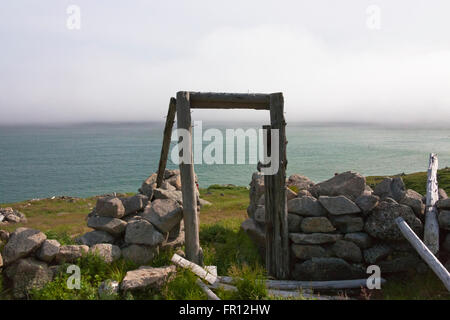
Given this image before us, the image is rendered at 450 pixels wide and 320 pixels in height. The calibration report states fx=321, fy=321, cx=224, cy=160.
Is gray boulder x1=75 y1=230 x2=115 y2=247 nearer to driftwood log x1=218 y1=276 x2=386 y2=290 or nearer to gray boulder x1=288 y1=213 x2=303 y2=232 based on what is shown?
driftwood log x1=218 y1=276 x2=386 y2=290

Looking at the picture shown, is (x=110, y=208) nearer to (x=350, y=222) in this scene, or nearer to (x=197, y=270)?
(x=197, y=270)

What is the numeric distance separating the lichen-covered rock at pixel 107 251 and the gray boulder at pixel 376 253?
6.12 m

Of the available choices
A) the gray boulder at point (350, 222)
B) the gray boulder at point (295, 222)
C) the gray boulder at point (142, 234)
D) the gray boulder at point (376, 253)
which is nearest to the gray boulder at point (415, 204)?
the gray boulder at point (376, 253)

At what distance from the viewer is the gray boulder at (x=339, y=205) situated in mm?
8312

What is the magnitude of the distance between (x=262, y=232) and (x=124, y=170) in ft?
278

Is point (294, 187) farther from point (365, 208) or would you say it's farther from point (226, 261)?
point (226, 261)

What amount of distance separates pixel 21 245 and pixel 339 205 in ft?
24.2

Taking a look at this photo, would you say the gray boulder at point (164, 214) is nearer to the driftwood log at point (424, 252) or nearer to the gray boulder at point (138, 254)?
the gray boulder at point (138, 254)

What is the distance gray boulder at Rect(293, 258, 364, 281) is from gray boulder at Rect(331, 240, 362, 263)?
0.48 feet

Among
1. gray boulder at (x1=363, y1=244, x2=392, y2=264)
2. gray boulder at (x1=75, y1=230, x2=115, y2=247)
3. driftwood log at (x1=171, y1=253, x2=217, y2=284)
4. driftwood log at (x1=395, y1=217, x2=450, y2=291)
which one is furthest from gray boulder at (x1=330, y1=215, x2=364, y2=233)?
gray boulder at (x1=75, y1=230, x2=115, y2=247)

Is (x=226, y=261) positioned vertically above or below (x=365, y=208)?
below

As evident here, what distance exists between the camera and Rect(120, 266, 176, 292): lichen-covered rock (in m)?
6.11
